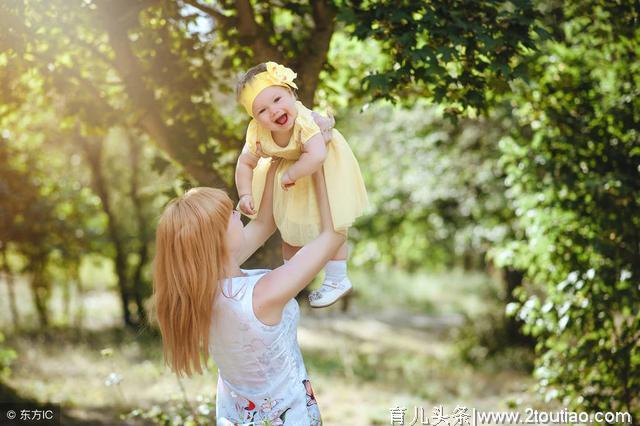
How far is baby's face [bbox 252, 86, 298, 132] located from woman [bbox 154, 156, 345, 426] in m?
0.24

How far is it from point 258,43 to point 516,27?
147 cm

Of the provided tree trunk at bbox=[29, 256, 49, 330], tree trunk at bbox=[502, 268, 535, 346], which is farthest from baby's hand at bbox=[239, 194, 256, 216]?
tree trunk at bbox=[29, 256, 49, 330]

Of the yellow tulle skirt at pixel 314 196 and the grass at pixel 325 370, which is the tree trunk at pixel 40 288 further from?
the yellow tulle skirt at pixel 314 196

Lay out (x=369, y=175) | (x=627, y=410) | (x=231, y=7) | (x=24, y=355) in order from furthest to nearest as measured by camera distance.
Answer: (x=369, y=175) → (x=24, y=355) → (x=627, y=410) → (x=231, y=7)

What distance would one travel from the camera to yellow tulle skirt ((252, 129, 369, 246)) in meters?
2.48

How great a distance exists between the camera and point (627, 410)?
4.67 m

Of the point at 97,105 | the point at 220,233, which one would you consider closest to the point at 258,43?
the point at 97,105

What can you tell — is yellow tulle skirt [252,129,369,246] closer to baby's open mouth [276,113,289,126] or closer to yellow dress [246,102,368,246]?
yellow dress [246,102,368,246]

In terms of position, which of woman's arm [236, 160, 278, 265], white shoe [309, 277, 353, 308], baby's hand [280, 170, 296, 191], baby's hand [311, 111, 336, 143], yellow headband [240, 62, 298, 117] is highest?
yellow headband [240, 62, 298, 117]

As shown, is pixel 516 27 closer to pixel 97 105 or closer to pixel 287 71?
pixel 287 71

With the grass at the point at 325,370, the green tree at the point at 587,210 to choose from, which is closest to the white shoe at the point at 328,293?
the grass at the point at 325,370

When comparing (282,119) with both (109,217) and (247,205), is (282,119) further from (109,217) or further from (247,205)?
(109,217)

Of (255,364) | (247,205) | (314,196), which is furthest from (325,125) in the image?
(255,364)

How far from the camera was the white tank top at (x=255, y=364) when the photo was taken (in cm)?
235
